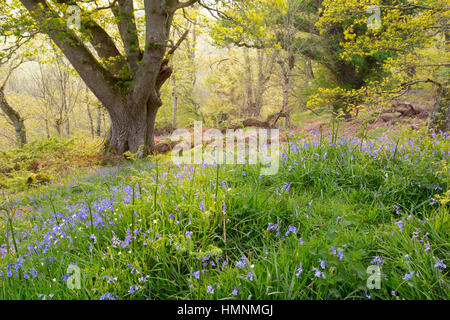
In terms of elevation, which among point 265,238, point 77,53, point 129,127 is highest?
point 77,53

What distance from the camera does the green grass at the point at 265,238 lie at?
168 centimetres

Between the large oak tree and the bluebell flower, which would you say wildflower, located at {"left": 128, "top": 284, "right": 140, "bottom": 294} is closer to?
the bluebell flower

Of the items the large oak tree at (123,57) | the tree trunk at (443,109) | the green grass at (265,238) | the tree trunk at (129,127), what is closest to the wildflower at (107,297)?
the green grass at (265,238)

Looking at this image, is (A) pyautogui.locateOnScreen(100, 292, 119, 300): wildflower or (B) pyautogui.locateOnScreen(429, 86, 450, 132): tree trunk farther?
(B) pyautogui.locateOnScreen(429, 86, 450, 132): tree trunk

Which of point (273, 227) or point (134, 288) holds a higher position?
point (273, 227)

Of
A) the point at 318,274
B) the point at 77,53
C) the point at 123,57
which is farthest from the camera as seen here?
the point at 123,57

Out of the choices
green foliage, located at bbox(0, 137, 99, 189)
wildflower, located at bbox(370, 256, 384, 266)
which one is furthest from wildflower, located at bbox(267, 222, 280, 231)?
green foliage, located at bbox(0, 137, 99, 189)

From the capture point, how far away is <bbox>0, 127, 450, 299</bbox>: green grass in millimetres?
1676

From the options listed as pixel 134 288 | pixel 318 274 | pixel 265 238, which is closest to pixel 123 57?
pixel 265 238

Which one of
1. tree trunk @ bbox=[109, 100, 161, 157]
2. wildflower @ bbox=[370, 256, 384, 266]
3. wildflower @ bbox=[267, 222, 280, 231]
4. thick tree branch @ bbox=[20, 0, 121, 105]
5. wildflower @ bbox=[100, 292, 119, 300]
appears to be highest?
thick tree branch @ bbox=[20, 0, 121, 105]

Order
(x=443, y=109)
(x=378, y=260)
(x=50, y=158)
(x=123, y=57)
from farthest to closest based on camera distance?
(x=50, y=158) < (x=123, y=57) < (x=443, y=109) < (x=378, y=260)

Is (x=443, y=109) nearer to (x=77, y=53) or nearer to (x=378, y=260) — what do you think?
(x=378, y=260)

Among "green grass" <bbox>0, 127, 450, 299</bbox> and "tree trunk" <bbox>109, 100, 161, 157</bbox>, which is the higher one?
Result: "tree trunk" <bbox>109, 100, 161, 157</bbox>

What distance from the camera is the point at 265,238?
2.33 m
